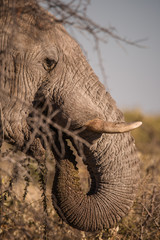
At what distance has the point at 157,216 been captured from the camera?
→ 332 cm

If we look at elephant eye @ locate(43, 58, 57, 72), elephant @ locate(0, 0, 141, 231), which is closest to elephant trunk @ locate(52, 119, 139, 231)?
elephant @ locate(0, 0, 141, 231)

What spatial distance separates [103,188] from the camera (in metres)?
2.49

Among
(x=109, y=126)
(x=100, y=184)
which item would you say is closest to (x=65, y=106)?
(x=109, y=126)

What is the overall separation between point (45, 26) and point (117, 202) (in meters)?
1.43

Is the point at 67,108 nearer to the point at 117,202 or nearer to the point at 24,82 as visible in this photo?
the point at 24,82

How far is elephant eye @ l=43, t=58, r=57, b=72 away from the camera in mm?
2514

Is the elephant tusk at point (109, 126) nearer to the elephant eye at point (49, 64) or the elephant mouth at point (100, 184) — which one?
the elephant mouth at point (100, 184)

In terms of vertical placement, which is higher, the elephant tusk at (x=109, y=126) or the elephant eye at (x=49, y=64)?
the elephant eye at (x=49, y=64)

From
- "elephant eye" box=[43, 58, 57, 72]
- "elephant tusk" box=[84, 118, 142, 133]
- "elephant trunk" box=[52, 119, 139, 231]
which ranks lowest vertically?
"elephant trunk" box=[52, 119, 139, 231]

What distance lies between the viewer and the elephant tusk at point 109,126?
2.23m

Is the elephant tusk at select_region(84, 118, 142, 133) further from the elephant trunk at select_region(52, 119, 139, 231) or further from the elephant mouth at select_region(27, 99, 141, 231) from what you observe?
the elephant trunk at select_region(52, 119, 139, 231)

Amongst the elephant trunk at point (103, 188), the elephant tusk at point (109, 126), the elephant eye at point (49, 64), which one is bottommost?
the elephant trunk at point (103, 188)

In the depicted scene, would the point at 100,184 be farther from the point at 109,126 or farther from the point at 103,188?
the point at 109,126

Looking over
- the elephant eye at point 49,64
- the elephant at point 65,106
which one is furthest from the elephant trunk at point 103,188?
the elephant eye at point 49,64
